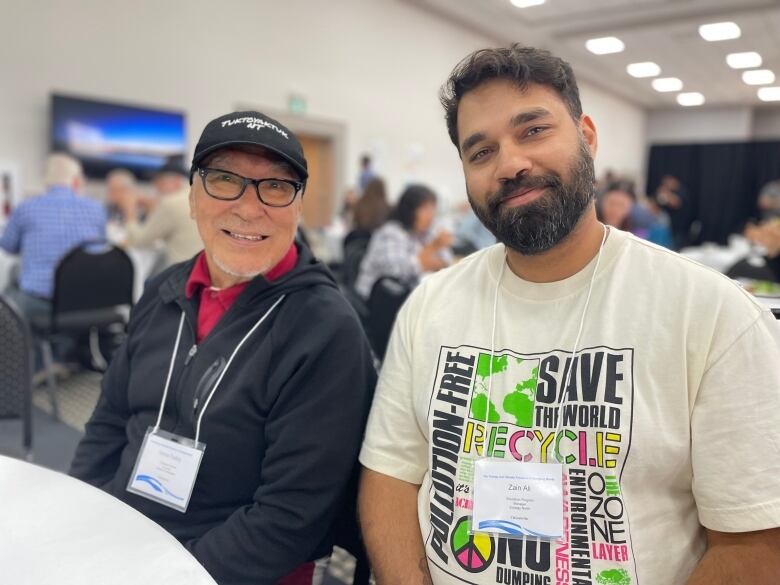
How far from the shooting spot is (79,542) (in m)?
0.74

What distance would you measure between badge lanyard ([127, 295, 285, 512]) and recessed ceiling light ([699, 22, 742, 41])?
27.4 feet

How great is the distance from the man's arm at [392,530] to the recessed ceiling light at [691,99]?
530 inches

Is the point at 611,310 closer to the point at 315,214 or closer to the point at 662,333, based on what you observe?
the point at 662,333

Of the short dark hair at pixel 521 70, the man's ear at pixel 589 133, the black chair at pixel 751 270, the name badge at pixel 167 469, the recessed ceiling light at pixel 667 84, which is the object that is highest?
the recessed ceiling light at pixel 667 84

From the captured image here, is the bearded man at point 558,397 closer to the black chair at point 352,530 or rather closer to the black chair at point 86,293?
the black chair at point 352,530

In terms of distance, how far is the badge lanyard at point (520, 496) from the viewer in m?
0.88

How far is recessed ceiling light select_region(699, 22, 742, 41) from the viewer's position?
294 inches

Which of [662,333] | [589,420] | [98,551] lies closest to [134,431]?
[98,551]

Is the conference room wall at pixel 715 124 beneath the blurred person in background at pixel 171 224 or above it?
above

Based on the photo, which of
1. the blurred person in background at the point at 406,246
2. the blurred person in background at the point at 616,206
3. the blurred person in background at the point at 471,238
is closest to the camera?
the blurred person in background at the point at 406,246

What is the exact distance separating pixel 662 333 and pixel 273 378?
65cm

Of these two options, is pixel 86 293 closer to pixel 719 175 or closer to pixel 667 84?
pixel 667 84

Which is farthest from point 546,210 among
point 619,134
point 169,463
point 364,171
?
point 619,134

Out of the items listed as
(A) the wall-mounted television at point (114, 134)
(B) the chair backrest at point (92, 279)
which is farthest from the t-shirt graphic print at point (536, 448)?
(A) the wall-mounted television at point (114, 134)
